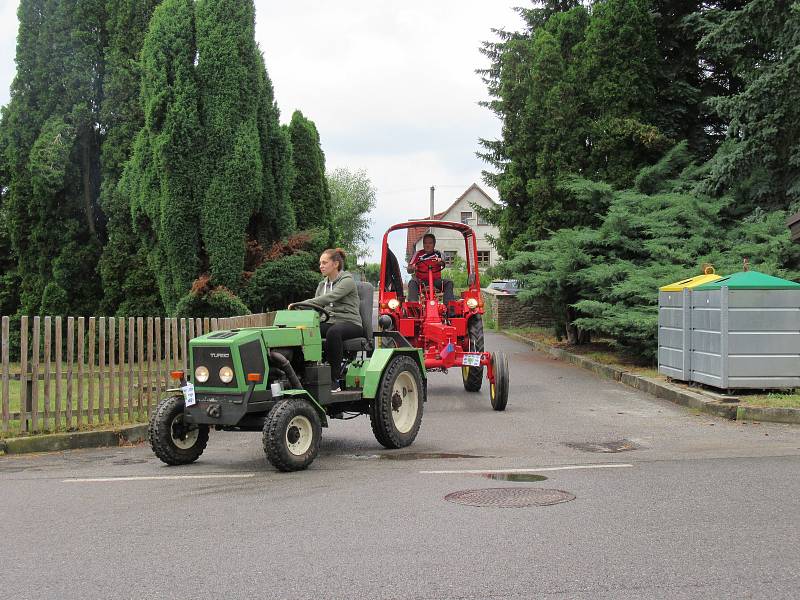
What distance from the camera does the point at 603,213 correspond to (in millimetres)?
23688

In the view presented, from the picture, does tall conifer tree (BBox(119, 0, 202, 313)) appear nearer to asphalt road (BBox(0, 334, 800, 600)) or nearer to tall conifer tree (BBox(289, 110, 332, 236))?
tall conifer tree (BBox(289, 110, 332, 236))

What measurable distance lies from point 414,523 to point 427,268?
9434 mm

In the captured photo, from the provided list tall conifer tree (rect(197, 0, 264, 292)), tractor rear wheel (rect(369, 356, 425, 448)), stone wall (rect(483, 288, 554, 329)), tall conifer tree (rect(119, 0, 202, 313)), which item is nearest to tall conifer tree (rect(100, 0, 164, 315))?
tall conifer tree (rect(119, 0, 202, 313))

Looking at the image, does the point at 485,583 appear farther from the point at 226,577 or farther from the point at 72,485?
the point at 72,485

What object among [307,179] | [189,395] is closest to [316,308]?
[189,395]

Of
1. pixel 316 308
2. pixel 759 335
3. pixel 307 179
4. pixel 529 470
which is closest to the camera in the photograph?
pixel 529 470

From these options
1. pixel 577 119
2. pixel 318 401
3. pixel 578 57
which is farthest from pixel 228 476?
pixel 578 57

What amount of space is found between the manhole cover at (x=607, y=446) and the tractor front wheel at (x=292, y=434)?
2995mm

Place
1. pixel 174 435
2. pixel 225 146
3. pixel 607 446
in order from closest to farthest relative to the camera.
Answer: pixel 174 435, pixel 607 446, pixel 225 146

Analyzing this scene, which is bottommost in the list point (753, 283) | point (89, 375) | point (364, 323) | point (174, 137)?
point (89, 375)

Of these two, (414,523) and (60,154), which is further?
(60,154)

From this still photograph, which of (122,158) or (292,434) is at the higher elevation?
(122,158)

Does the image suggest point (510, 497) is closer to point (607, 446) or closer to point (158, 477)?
point (607, 446)

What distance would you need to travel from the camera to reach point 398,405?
10.2 metres
